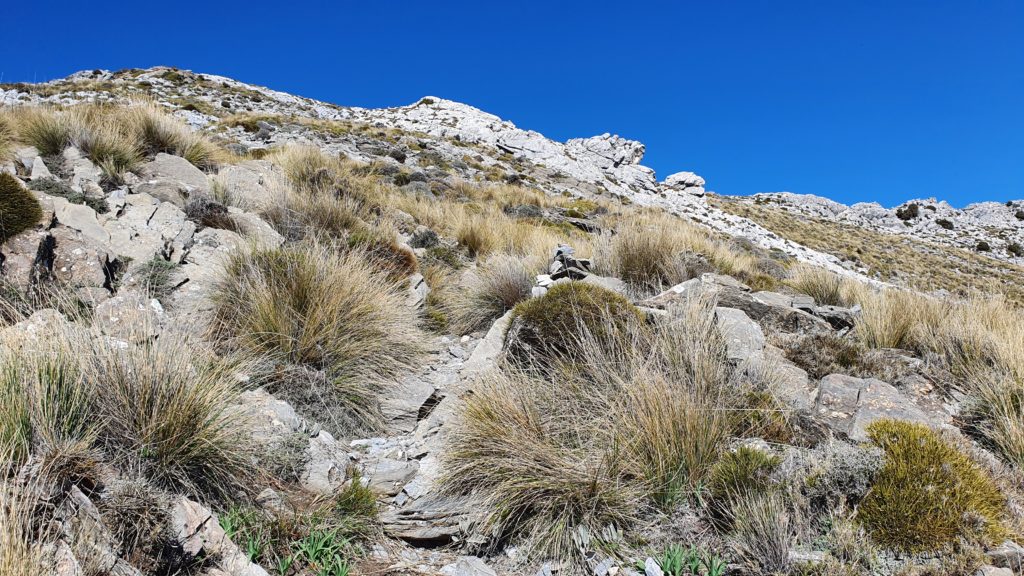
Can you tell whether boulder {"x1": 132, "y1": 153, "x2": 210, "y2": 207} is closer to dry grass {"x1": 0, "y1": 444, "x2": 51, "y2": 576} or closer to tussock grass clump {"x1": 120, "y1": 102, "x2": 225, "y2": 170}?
tussock grass clump {"x1": 120, "y1": 102, "x2": 225, "y2": 170}

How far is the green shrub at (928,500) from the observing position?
217cm

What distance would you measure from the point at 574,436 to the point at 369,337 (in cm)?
221

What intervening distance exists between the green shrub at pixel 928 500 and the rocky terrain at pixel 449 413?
1 centimetres

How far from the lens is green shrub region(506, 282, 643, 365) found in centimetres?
396

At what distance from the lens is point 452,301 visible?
6.27 metres

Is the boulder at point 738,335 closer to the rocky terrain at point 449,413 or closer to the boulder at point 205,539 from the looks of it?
the rocky terrain at point 449,413

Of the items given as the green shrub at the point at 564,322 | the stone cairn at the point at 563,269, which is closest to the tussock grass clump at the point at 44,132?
the stone cairn at the point at 563,269

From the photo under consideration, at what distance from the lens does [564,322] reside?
4168 mm

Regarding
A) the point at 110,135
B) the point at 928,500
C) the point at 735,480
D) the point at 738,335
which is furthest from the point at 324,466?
the point at 110,135

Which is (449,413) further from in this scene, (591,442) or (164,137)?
(164,137)

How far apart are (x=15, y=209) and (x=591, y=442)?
531 centimetres

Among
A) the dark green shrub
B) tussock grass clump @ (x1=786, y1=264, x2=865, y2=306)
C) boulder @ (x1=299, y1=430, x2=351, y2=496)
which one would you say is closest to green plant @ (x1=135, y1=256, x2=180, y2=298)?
boulder @ (x1=299, y1=430, x2=351, y2=496)

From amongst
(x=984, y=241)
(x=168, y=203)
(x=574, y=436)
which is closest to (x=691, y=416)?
(x=574, y=436)

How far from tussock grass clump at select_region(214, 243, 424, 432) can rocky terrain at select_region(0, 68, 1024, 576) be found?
0.03 m
